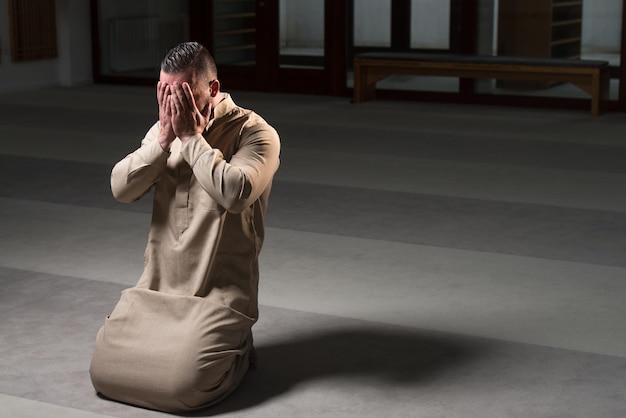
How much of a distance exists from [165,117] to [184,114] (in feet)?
0.26

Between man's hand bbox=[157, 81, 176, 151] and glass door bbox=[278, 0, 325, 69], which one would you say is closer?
man's hand bbox=[157, 81, 176, 151]

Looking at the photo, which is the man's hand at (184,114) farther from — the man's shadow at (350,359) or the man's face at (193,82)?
the man's shadow at (350,359)

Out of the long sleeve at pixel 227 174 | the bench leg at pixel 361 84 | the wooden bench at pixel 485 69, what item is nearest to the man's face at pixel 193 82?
the long sleeve at pixel 227 174

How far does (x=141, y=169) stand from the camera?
369cm

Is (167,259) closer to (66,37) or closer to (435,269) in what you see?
(435,269)

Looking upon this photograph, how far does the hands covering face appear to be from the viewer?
11.6ft

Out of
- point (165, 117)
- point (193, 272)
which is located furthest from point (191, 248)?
point (165, 117)

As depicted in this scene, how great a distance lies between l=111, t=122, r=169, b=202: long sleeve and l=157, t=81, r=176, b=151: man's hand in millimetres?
35

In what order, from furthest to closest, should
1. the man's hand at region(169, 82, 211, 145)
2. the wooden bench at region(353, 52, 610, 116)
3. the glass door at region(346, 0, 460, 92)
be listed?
the glass door at region(346, 0, 460, 92), the wooden bench at region(353, 52, 610, 116), the man's hand at region(169, 82, 211, 145)

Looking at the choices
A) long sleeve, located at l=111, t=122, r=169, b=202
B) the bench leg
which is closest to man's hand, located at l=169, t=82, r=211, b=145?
long sleeve, located at l=111, t=122, r=169, b=202

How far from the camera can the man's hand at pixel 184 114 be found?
3.52 metres

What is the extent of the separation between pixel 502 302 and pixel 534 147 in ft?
14.5

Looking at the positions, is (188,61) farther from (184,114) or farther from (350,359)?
(350,359)

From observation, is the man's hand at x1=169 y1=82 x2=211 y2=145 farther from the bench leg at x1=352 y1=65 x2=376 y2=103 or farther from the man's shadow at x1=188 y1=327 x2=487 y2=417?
the bench leg at x1=352 y1=65 x2=376 y2=103
